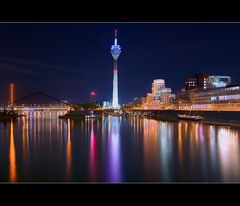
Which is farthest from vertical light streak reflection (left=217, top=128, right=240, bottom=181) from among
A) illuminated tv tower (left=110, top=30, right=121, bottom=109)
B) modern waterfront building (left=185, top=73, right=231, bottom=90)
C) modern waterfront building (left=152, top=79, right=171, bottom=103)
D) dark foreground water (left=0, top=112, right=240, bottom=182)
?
illuminated tv tower (left=110, top=30, right=121, bottom=109)

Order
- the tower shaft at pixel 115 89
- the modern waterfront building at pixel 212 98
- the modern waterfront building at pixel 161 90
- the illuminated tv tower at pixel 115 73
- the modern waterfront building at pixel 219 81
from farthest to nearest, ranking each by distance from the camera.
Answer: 1. the illuminated tv tower at pixel 115 73
2. the tower shaft at pixel 115 89
3. the modern waterfront building at pixel 161 90
4. the modern waterfront building at pixel 219 81
5. the modern waterfront building at pixel 212 98

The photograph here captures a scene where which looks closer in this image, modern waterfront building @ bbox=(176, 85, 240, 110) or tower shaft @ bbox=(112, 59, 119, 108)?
modern waterfront building @ bbox=(176, 85, 240, 110)

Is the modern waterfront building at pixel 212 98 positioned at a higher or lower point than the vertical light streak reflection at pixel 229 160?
higher

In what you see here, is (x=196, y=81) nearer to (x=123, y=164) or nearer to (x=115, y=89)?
(x=115, y=89)

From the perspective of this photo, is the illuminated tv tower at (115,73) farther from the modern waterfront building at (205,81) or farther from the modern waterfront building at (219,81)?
the modern waterfront building at (219,81)

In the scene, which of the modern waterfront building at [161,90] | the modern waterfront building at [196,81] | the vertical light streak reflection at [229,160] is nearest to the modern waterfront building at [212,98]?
the modern waterfront building at [161,90]

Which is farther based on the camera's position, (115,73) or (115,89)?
(115,73)

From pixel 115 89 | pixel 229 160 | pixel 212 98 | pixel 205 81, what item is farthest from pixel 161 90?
pixel 229 160

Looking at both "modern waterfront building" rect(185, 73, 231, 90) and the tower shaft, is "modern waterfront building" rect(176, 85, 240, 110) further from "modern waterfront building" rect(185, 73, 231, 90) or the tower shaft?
the tower shaft
